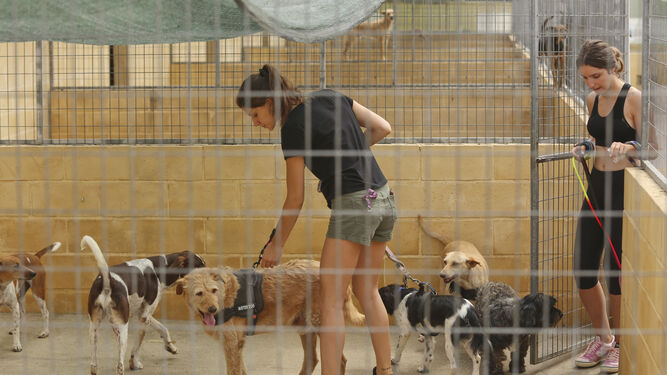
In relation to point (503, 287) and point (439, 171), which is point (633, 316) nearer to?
point (503, 287)

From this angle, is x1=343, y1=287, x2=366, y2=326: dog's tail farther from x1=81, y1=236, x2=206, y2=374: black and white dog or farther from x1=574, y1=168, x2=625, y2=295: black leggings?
x1=574, y1=168, x2=625, y2=295: black leggings

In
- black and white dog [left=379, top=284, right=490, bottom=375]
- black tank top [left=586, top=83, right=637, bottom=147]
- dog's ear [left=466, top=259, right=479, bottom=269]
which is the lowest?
black and white dog [left=379, top=284, right=490, bottom=375]

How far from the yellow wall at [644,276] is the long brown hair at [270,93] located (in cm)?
160

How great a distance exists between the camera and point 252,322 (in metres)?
5.07

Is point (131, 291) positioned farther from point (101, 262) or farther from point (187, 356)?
point (187, 356)

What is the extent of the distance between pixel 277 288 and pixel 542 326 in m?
1.55

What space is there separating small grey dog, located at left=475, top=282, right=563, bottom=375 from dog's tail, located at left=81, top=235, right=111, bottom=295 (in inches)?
88.7

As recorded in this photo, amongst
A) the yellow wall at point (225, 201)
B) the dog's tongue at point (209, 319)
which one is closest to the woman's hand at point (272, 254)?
the dog's tongue at point (209, 319)

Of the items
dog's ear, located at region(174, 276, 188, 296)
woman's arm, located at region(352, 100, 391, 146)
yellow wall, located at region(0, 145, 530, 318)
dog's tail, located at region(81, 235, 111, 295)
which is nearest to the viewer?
woman's arm, located at region(352, 100, 391, 146)

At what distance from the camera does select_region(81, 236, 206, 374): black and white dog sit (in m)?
5.44

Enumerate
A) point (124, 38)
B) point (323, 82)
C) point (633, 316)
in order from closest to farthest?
1. point (124, 38)
2. point (633, 316)
3. point (323, 82)

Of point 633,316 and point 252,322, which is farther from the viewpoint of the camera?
point 252,322

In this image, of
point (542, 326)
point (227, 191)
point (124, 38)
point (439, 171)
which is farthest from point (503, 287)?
point (124, 38)

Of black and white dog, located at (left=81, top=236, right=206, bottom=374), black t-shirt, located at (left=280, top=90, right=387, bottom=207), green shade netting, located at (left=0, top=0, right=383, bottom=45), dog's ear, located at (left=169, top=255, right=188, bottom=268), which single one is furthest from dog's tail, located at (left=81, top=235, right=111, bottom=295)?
black t-shirt, located at (left=280, top=90, right=387, bottom=207)
